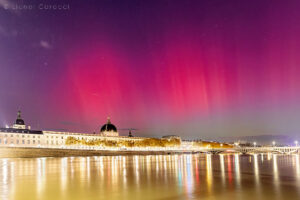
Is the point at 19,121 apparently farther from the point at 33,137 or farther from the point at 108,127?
the point at 108,127

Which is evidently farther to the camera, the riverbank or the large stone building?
the large stone building

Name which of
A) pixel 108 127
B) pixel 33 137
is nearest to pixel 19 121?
pixel 33 137

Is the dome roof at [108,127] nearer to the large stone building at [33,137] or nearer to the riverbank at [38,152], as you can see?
the large stone building at [33,137]


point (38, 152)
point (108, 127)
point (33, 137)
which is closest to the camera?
point (38, 152)

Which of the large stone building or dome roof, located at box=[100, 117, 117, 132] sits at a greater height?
dome roof, located at box=[100, 117, 117, 132]

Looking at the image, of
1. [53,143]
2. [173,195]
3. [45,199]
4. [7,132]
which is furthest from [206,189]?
[53,143]

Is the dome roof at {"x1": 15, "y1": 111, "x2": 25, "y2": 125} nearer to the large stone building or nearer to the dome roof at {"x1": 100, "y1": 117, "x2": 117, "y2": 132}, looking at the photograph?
the large stone building

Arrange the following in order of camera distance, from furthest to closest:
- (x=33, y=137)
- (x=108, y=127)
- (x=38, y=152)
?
(x=108, y=127) → (x=33, y=137) → (x=38, y=152)

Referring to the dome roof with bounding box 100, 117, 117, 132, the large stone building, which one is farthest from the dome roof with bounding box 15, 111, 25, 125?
the dome roof with bounding box 100, 117, 117, 132

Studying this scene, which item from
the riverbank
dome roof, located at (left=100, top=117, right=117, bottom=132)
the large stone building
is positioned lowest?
the riverbank

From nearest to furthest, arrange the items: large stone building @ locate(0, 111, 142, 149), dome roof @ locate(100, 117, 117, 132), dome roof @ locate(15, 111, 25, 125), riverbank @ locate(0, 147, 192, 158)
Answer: riverbank @ locate(0, 147, 192, 158)
large stone building @ locate(0, 111, 142, 149)
dome roof @ locate(15, 111, 25, 125)
dome roof @ locate(100, 117, 117, 132)

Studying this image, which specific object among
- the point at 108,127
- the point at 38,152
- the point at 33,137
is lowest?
the point at 38,152

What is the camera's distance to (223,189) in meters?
19.6

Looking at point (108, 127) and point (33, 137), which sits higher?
point (108, 127)
